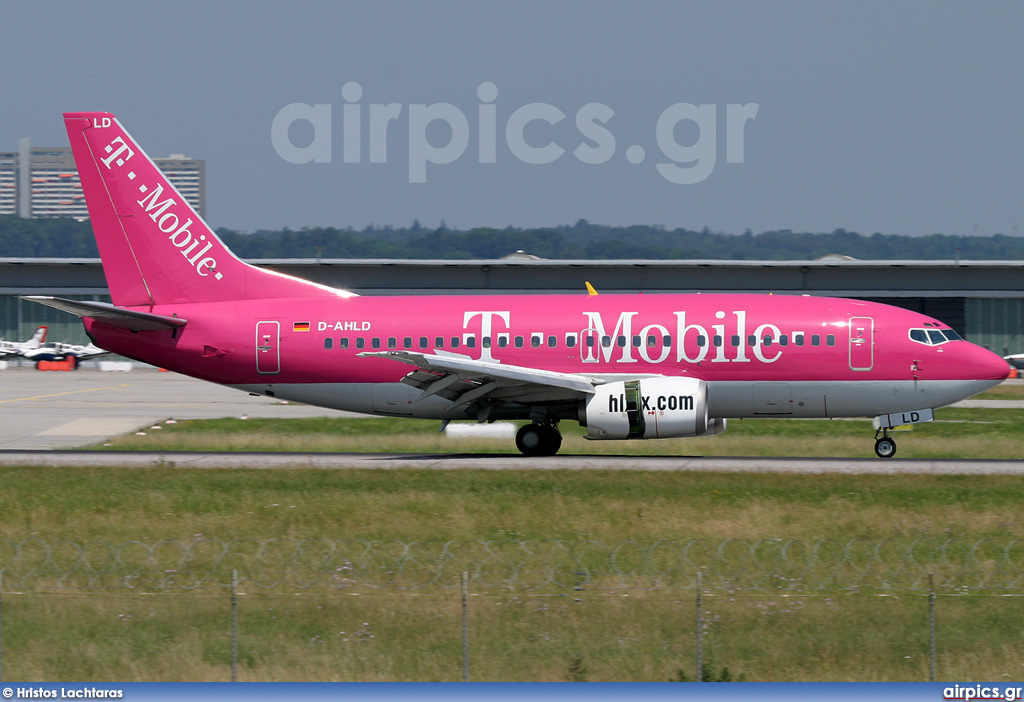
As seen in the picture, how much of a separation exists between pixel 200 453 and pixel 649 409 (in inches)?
540

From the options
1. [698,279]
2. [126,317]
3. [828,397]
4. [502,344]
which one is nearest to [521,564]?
[502,344]

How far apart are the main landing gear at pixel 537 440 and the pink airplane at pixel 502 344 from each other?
0.05m

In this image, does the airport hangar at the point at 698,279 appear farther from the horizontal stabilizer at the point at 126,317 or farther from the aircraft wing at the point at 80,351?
the horizontal stabilizer at the point at 126,317

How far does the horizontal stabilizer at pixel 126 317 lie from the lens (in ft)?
106

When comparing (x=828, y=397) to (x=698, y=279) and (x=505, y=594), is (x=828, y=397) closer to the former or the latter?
(x=505, y=594)

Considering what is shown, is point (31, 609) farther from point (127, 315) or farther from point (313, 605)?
point (127, 315)

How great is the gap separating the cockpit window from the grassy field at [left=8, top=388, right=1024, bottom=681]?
4.96 m

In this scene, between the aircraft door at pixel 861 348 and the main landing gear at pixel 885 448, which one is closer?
the aircraft door at pixel 861 348

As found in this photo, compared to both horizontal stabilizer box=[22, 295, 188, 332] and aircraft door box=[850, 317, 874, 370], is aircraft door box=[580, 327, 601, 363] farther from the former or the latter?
horizontal stabilizer box=[22, 295, 188, 332]

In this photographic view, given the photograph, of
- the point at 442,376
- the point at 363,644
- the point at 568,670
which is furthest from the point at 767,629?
the point at 442,376

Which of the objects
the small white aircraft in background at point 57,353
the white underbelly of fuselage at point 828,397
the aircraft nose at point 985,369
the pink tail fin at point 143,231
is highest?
the pink tail fin at point 143,231

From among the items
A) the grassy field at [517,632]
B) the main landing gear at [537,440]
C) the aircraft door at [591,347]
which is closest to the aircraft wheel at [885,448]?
the aircraft door at [591,347]

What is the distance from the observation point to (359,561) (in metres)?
19.4

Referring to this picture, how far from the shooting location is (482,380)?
31.7m
